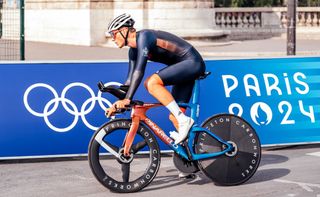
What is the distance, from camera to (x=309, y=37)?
4122 centimetres

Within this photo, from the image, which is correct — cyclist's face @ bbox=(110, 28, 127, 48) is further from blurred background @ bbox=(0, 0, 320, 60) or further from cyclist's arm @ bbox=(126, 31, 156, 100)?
blurred background @ bbox=(0, 0, 320, 60)

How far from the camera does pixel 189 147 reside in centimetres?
873

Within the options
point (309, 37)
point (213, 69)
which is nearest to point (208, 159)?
point (213, 69)

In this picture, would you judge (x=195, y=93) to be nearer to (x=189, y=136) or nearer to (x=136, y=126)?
(x=189, y=136)

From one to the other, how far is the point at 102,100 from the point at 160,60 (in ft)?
6.18

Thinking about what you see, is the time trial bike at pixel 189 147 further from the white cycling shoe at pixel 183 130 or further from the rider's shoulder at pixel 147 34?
the rider's shoulder at pixel 147 34

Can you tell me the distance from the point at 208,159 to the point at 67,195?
147cm

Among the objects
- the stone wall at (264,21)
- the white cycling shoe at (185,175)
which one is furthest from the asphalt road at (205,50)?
the white cycling shoe at (185,175)

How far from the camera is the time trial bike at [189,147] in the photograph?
8469 millimetres

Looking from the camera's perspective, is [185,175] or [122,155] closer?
[122,155]

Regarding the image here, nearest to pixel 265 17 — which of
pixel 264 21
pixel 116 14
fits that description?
pixel 264 21

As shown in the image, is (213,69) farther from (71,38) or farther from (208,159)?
(71,38)

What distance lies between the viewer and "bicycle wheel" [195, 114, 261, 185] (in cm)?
872

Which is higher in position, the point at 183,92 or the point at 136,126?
the point at 183,92
